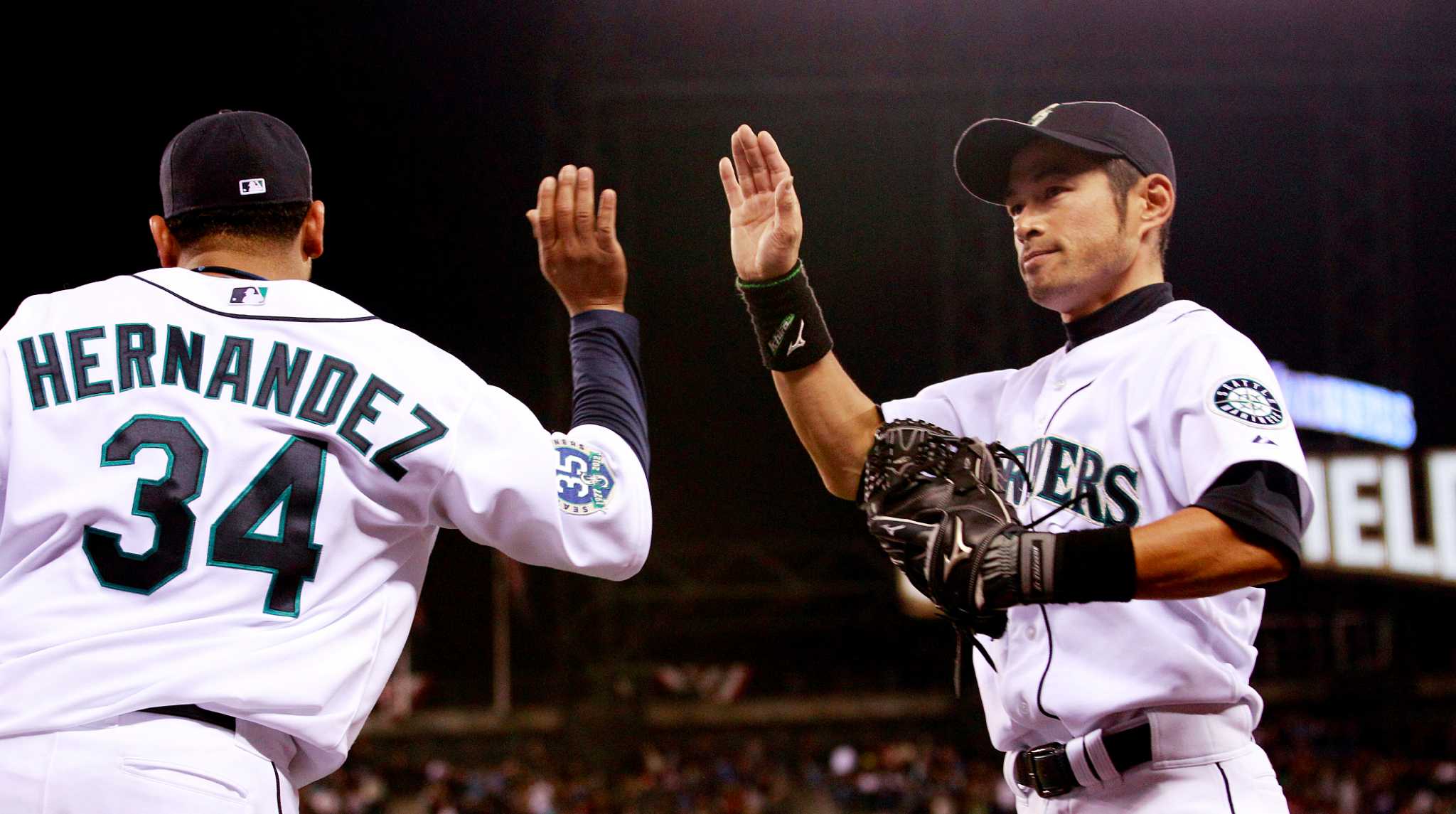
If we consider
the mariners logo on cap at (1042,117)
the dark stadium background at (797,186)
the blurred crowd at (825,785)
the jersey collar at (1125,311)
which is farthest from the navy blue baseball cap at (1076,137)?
the blurred crowd at (825,785)

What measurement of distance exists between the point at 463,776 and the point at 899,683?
773 cm

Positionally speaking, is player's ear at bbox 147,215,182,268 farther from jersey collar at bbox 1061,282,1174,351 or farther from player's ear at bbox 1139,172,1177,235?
player's ear at bbox 1139,172,1177,235

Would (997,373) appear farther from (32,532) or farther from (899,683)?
(899,683)

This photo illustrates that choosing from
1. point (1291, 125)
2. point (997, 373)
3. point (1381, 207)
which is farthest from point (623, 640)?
point (997, 373)

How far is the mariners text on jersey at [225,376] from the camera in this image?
193 centimetres

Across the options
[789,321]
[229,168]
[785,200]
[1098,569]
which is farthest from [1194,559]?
[229,168]

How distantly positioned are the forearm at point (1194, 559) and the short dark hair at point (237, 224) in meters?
1.49

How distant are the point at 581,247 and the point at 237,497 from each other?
Answer: 887mm

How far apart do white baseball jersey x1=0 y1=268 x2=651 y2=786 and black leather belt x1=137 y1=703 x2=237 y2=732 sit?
0.02 meters

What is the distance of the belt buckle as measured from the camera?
87.4 inches

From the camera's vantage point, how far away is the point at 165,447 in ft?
6.16

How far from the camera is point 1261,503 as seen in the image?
77.7 inches

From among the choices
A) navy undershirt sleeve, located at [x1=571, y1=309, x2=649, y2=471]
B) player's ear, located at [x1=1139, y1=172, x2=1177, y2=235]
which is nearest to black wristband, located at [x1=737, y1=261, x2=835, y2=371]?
navy undershirt sleeve, located at [x1=571, y1=309, x2=649, y2=471]

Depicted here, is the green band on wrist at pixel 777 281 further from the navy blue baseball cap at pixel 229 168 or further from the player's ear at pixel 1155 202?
the navy blue baseball cap at pixel 229 168
